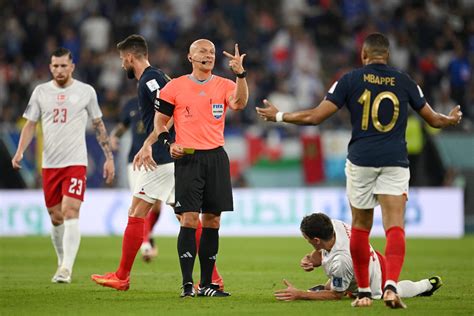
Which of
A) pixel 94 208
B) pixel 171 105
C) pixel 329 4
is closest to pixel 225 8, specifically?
pixel 329 4

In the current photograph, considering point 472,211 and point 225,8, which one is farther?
point 225,8

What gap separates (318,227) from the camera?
9305mm

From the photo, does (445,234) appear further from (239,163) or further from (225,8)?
(225,8)

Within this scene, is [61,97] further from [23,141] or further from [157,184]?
[157,184]

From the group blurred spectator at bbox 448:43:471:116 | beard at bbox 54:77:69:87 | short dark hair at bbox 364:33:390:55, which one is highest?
blurred spectator at bbox 448:43:471:116

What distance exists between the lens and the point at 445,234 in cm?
2106

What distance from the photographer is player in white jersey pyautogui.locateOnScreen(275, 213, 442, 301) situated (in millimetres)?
9334

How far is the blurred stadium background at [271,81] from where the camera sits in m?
21.4

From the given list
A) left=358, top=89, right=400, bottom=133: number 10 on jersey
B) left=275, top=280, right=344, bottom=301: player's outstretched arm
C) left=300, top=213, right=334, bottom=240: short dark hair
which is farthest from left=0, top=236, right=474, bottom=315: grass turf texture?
left=358, top=89, right=400, bottom=133: number 10 on jersey

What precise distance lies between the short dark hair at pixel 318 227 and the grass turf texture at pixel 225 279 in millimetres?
631

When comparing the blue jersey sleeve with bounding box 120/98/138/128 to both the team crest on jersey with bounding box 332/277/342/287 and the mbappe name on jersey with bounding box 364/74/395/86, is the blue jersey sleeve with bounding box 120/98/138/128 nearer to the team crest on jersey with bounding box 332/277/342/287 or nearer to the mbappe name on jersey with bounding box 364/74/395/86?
the team crest on jersey with bounding box 332/277/342/287

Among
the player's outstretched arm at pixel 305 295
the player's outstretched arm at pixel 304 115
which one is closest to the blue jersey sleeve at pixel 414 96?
the player's outstretched arm at pixel 304 115

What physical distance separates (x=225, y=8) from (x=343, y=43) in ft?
10.4

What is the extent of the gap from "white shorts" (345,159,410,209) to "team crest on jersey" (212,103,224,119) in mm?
1704
